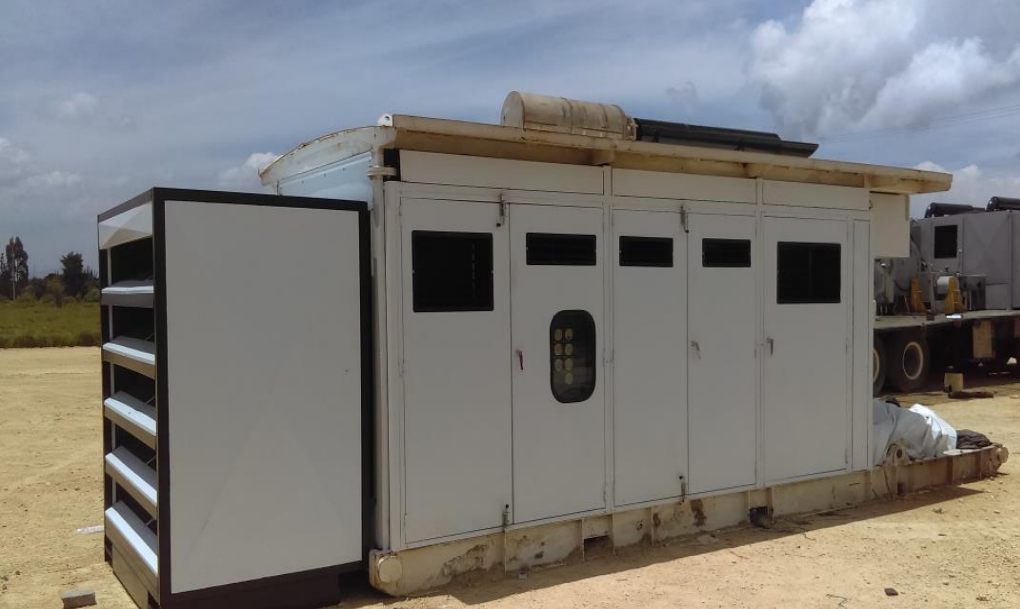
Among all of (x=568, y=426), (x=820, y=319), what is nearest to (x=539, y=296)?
(x=568, y=426)

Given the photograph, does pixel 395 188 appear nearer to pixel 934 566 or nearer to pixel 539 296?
pixel 539 296

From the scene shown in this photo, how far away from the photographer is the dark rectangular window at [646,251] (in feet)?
20.5

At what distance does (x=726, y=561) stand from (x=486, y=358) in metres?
2.27

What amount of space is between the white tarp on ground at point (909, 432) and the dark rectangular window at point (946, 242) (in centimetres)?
1196

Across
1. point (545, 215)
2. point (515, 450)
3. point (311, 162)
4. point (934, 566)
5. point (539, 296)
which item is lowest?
point (934, 566)

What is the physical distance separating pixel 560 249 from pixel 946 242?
1584cm

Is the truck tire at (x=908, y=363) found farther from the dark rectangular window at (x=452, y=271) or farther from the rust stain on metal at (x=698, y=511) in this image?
the dark rectangular window at (x=452, y=271)

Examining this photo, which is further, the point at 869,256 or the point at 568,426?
the point at 869,256

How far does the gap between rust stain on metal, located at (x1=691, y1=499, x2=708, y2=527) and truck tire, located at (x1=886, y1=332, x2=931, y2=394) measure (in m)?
10.7

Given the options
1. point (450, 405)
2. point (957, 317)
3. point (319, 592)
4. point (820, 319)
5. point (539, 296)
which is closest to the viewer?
point (319, 592)

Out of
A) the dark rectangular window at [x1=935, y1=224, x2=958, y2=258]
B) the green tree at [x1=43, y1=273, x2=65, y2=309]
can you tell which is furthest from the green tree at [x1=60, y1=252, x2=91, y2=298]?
the dark rectangular window at [x1=935, y1=224, x2=958, y2=258]

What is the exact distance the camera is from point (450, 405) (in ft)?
18.0

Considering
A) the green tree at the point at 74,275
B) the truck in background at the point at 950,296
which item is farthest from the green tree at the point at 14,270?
the truck in background at the point at 950,296

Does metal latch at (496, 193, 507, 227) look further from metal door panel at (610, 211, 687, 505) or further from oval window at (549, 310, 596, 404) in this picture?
metal door panel at (610, 211, 687, 505)
